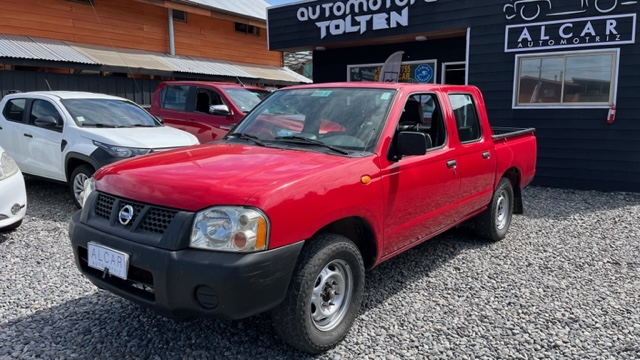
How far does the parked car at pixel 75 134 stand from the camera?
607 cm

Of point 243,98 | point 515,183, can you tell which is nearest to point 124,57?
point 243,98

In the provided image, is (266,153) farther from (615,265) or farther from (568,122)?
(568,122)

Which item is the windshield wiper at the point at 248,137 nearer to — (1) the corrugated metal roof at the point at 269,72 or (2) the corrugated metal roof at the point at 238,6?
(2) the corrugated metal roof at the point at 238,6

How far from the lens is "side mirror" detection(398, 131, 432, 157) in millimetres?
3277

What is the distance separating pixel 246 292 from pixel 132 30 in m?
15.0

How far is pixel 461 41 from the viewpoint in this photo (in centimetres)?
1055

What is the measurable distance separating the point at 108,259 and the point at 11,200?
10.2 ft

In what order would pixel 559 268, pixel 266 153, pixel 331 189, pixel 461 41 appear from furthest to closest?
pixel 461 41, pixel 559 268, pixel 266 153, pixel 331 189

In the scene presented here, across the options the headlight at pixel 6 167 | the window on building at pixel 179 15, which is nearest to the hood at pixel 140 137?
the headlight at pixel 6 167

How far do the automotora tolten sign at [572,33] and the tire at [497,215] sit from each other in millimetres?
4055

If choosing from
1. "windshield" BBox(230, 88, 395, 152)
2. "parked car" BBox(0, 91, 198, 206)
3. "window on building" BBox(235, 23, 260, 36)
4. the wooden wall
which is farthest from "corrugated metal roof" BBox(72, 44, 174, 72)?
"windshield" BBox(230, 88, 395, 152)

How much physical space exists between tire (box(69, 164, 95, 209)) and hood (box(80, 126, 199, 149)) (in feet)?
1.34

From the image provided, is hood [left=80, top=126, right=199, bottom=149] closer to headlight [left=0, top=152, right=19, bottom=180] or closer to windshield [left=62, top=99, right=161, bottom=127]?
windshield [left=62, top=99, right=161, bottom=127]

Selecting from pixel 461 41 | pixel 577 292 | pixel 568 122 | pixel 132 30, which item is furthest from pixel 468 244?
pixel 132 30
